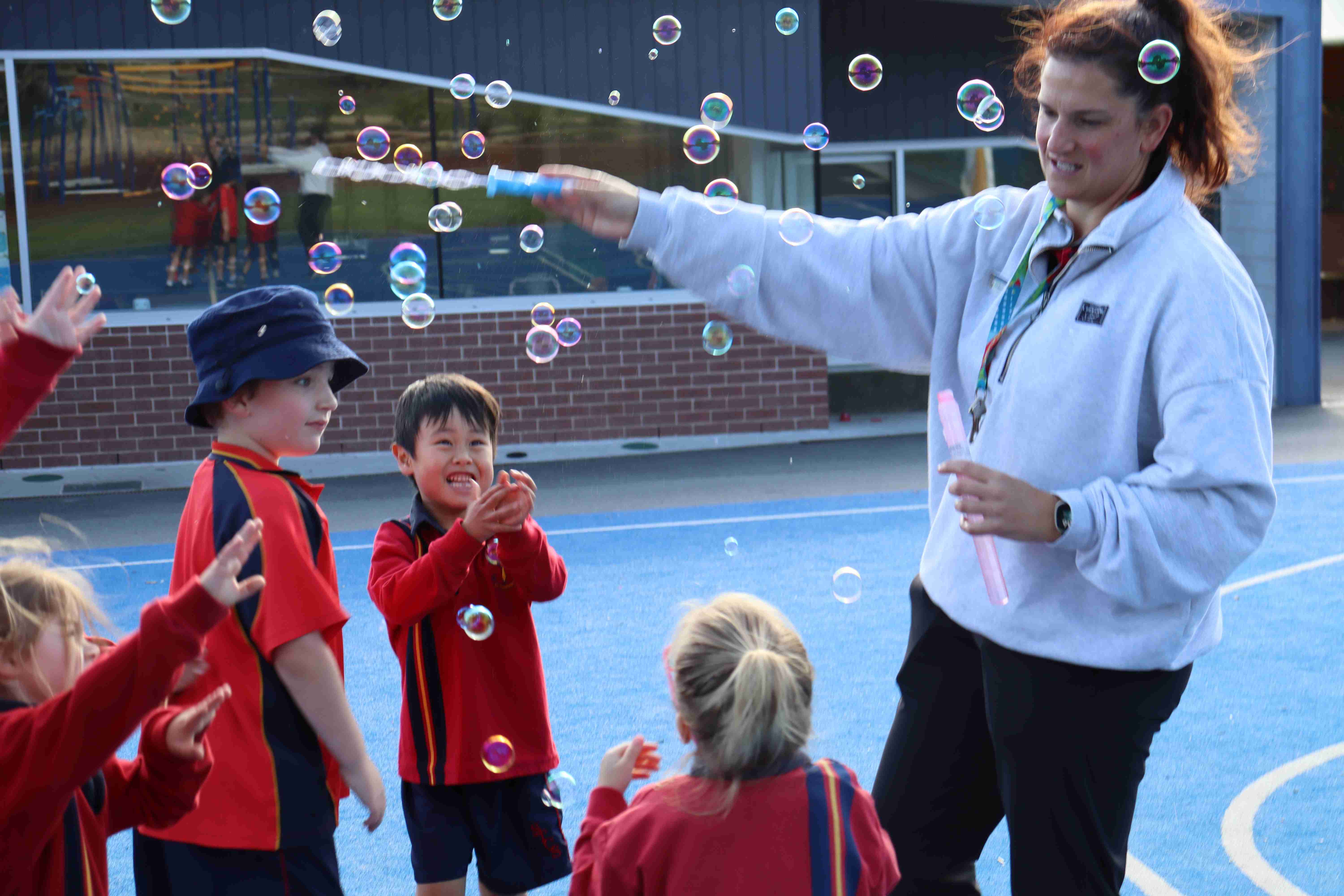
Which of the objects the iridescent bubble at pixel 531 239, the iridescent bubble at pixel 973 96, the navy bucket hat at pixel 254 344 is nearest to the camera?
the navy bucket hat at pixel 254 344

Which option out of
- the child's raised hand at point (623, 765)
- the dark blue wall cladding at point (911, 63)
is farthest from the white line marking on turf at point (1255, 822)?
the dark blue wall cladding at point (911, 63)

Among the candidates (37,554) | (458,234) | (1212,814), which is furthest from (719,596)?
(458,234)

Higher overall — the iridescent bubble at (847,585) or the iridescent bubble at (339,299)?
the iridescent bubble at (339,299)

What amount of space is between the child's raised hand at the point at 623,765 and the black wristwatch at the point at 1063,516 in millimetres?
727

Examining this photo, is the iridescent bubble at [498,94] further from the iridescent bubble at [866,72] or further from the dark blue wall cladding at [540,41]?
the dark blue wall cladding at [540,41]

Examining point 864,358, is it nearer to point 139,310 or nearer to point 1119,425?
point 1119,425

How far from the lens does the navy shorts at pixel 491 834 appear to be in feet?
9.70

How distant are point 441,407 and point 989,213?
4.23 ft

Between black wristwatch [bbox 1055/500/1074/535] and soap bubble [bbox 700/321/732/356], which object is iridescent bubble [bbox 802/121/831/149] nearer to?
soap bubble [bbox 700/321/732/356]

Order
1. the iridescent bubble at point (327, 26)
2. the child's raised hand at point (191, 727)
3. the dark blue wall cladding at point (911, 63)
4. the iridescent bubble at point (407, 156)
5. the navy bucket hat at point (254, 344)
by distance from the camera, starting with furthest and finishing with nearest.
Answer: the dark blue wall cladding at point (911, 63)
the iridescent bubble at point (407, 156)
the iridescent bubble at point (327, 26)
the navy bucket hat at point (254, 344)
the child's raised hand at point (191, 727)

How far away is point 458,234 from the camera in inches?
440

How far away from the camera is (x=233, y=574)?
1.86m

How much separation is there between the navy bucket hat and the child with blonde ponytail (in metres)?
0.96

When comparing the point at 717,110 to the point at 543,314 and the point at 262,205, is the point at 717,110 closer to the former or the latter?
the point at 543,314
